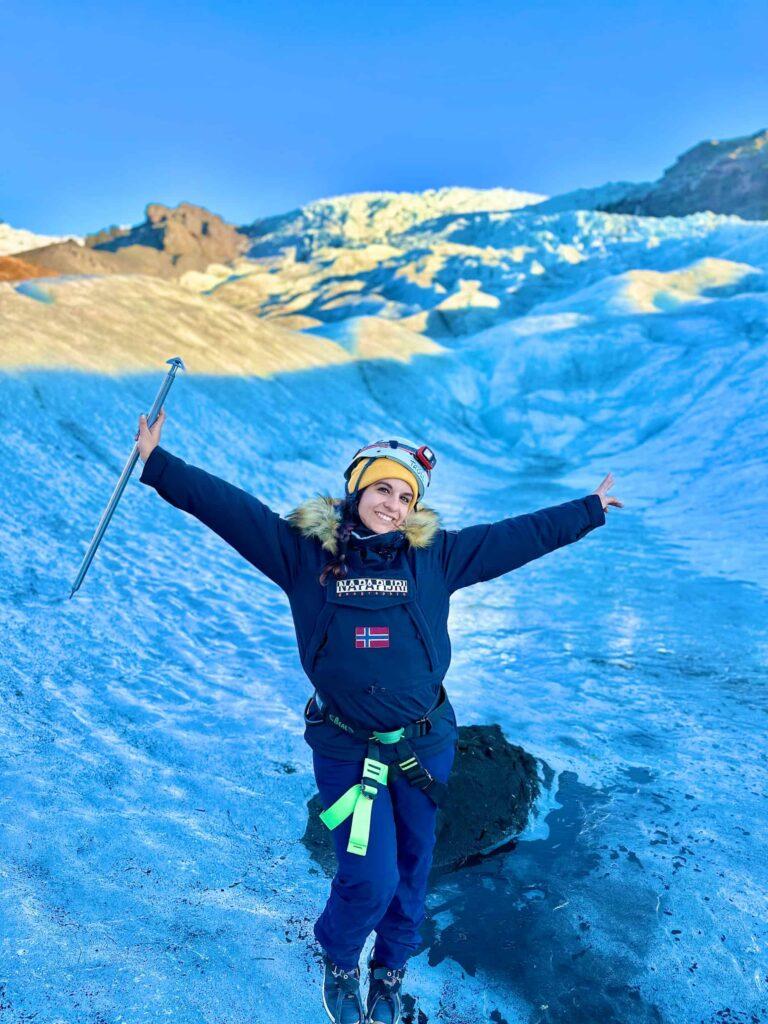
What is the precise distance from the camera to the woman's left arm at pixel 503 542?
2.55m

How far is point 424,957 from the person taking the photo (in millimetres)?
2863

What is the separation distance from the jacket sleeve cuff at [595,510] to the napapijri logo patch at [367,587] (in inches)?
33.1

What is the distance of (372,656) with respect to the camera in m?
2.25

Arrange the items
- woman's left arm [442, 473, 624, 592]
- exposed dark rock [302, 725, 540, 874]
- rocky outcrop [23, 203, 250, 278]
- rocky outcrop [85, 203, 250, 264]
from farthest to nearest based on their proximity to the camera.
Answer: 1. rocky outcrop [85, 203, 250, 264]
2. rocky outcrop [23, 203, 250, 278]
3. exposed dark rock [302, 725, 540, 874]
4. woman's left arm [442, 473, 624, 592]

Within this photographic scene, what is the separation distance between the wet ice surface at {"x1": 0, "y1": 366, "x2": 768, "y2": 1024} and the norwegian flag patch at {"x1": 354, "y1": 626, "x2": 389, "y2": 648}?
1.41 m

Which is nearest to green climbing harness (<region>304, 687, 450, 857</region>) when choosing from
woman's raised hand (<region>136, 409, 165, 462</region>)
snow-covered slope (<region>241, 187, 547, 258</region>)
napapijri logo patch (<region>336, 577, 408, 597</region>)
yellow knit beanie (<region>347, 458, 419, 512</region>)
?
napapijri logo patch (<region>336, 577, 408, 597</region>)

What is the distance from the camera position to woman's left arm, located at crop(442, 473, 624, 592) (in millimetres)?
2549

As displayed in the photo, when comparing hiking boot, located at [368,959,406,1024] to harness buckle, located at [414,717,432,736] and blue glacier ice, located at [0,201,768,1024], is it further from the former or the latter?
harness buckle, located at [414,717,432,736]

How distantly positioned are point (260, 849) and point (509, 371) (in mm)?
24095

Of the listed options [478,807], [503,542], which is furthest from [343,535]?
[478,807]

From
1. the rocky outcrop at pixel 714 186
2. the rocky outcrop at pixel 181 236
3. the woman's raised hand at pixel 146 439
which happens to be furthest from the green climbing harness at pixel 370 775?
the rocky outcrop at pixel 181 236

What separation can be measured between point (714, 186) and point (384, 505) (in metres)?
84.2

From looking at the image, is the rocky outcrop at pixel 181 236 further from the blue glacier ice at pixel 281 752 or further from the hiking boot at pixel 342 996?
the hiking boot at pixel 342 996

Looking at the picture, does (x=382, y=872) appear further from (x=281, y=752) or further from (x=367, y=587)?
(x=281, y=752)
